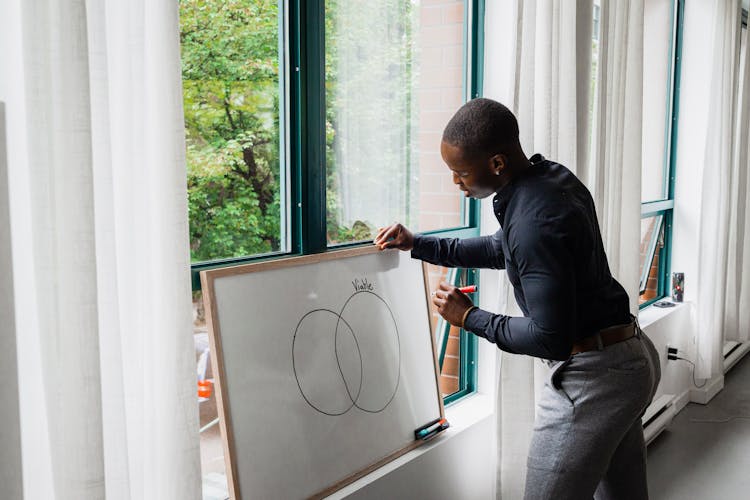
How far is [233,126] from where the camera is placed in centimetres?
180

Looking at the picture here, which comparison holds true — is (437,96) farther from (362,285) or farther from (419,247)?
(362,285)

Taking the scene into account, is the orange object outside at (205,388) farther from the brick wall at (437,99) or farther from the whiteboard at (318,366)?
the brick wall at (437,99)

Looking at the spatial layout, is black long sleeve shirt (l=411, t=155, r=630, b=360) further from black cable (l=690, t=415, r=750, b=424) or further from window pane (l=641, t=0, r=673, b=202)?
window pane (l=641, t=0, r=673, b=202)

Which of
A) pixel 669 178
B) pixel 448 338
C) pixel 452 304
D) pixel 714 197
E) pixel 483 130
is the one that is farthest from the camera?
pixel 669 178

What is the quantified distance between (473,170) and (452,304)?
387mm

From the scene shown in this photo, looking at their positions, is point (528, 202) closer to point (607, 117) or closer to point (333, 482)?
point (333, 482)

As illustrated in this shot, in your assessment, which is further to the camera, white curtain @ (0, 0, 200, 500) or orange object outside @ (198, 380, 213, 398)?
orange object outside @ (198, 380, 213, 398)

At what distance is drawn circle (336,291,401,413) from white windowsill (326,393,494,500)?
0.57 feet

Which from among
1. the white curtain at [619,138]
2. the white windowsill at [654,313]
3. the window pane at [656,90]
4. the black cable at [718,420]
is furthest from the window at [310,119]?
the window pane at [656,90]

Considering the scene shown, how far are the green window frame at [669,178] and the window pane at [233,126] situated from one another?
3.44 metres

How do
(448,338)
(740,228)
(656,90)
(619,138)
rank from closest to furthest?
1. (448,338)
2. (619,138)
3. (656,90)
4. (740,228)

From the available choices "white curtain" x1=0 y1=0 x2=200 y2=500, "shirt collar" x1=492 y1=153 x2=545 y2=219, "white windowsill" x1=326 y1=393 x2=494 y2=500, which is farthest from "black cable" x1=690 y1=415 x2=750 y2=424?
"white curtain" x1=0 y1=0 x2=200 y2=500

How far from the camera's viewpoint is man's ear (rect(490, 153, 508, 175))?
5.72 feet

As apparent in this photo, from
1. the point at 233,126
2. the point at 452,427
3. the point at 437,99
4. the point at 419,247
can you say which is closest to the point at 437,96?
the point at 437,99
